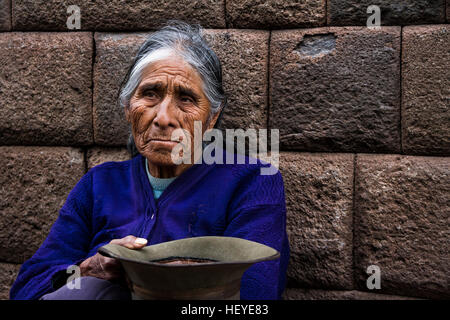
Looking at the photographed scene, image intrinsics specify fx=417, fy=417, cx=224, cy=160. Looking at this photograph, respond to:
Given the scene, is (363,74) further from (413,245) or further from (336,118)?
(413,245)

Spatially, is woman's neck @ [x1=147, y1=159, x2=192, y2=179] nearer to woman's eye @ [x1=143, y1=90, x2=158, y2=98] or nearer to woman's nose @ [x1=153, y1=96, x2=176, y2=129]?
woman's nose @ [x1=153, y1=96, x2=176, y2=129]

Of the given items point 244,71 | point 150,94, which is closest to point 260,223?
point 150,94

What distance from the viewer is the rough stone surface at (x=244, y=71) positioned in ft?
8.02

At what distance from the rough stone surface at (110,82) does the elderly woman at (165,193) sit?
530 mm

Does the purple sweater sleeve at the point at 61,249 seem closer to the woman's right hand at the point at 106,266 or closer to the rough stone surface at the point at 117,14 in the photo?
the woman's right hand at the point at 106,266

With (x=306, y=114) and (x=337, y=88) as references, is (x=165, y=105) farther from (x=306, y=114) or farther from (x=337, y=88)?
(x=337, y=88)

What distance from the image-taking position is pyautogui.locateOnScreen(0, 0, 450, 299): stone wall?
2227 millimetres

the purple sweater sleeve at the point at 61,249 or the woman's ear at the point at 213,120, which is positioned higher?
the woman's ear at the point at 213,120

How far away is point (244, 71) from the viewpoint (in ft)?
8.05

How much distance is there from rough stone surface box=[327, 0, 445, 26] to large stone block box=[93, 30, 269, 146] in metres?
0.41

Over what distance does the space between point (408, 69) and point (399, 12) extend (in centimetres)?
32

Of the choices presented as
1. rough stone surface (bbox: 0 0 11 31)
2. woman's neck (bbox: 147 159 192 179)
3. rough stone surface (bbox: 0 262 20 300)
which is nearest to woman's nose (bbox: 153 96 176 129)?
woman's neck (bbox: 147 159 192 179)

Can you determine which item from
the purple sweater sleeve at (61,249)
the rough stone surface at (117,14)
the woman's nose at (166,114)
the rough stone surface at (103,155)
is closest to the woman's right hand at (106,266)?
the purple sweater sleeve at (61,249)

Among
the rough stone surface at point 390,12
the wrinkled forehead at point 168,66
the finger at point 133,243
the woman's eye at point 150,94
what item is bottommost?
the finger at point 133,243
